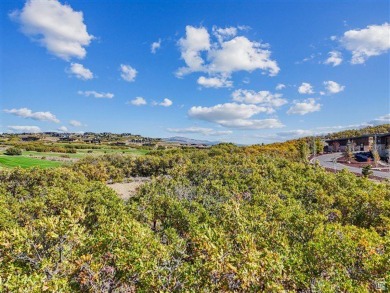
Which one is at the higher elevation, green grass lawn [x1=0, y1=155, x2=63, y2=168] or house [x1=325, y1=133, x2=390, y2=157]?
house [x1=325, y1=133, x2=390, y2=157]

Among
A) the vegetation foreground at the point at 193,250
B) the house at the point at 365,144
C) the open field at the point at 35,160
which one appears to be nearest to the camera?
the vegetation foreground at the point at 193,250

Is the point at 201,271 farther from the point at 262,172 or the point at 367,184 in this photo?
the point at 262,172

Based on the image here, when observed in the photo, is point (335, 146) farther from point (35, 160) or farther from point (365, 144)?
point (35, 160)

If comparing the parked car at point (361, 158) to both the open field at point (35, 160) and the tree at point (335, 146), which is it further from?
the open field at point (35, 160)

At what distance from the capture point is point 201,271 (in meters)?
14.1

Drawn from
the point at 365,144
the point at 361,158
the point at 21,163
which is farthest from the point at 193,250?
the point at 365,144

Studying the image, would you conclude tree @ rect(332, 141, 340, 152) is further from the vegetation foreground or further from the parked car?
the vegetation foreground

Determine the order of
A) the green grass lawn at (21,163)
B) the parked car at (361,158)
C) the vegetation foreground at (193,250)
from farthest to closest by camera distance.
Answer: the parked car at (361,158), the green grass lawn at (21,163), the vegetation foreground at (193,250)

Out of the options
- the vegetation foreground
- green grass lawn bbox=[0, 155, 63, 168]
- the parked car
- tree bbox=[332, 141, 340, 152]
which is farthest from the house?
green grass lawn bbox=[0, 155, 63, 168]

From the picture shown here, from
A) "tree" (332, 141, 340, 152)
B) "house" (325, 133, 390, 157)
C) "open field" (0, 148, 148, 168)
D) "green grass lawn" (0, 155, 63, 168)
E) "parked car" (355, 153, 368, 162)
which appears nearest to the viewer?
"green grass lawn" (0, 155, 63, 168)

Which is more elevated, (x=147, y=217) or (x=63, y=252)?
(x=63, y=252)

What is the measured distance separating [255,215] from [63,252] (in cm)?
1659

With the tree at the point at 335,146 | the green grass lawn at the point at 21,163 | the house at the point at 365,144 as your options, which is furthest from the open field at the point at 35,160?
the tree at the point at 335,146

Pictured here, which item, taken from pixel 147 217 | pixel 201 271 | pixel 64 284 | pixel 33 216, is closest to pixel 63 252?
pixel 64 284
